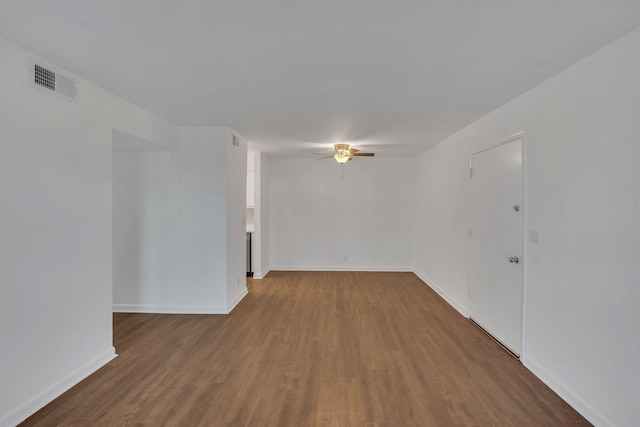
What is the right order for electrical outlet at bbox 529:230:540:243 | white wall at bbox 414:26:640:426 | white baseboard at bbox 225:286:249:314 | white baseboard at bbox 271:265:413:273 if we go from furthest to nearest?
1. white baseboard at bbox 271:265:413:273
2. white baseboard at bbox 225:286:249:314
3. electrical outlet at bbox 529:230:540:243
4. white wall at bbox 414:26:640:426

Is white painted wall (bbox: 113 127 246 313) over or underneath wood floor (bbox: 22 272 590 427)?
over

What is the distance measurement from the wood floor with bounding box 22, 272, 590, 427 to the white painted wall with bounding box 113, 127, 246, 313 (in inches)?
13.7

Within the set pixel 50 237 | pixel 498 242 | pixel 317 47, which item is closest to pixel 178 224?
pixel 50 237

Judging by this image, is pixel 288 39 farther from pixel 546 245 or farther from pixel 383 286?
pixel 383 286

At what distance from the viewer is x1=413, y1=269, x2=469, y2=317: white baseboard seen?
4297 millimetres

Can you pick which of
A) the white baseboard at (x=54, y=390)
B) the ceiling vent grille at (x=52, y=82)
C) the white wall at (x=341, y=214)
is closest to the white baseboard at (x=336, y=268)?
the white wall at (x=341, y=214)

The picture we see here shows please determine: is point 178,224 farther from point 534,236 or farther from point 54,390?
point 534,236

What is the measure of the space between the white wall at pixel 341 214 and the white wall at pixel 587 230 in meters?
3.80

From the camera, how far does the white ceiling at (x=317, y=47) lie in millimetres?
1677

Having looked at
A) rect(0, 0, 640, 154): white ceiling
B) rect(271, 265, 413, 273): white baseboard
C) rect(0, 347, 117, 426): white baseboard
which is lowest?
rect(0, 347, 117, 426): white baseboard

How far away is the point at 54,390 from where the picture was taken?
7.93 ft

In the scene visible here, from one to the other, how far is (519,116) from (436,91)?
2.84 feet

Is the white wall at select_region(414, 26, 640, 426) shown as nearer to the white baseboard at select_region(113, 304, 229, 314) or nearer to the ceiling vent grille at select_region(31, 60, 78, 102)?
the white baseboard at select_region(113, 304, 229, 314)

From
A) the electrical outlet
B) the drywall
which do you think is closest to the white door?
the electrical outlet
